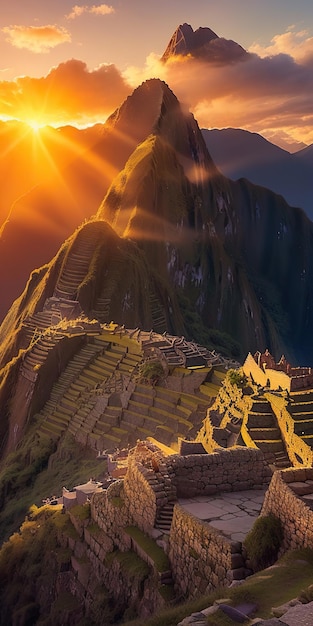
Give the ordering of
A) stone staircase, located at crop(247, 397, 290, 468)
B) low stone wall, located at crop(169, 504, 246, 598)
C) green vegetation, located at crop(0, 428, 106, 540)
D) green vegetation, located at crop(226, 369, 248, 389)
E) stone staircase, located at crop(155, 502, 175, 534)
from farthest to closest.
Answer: green vegetation, located at crop(0, 428, 106, 540)
green vegetation, located at crop(226, 369, 248, 389)
stone staircase, located at crop(247, 397, 290, 468)
stone staircase, located at crop(155, 502, 175, 534)
low stone wall, located at crop(169, 504, 246, 598)

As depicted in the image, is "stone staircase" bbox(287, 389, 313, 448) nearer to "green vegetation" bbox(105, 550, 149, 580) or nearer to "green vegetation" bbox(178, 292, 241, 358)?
"green vegetation" bbox(105, 550, 149, 580)

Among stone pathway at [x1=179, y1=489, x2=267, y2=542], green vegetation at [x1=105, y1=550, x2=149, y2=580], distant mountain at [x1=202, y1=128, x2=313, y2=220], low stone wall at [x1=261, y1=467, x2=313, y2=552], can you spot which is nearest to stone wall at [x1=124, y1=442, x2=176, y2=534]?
stone pathway at [x1=179, y1=489, x2=267, y2=542]

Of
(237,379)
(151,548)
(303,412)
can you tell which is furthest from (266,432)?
(151,548)

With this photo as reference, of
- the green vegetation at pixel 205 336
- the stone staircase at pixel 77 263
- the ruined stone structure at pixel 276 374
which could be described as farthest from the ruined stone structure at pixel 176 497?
the green vegetation at pixel 205 336

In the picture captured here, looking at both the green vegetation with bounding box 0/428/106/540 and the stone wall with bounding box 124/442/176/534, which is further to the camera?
the green vegetation with bounding box 0/428/106/540

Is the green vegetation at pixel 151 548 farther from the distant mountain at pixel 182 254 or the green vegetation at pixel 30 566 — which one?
the distant mountain at pixel 182 254

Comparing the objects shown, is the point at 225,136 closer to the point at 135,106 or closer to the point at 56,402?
the point at 135,106

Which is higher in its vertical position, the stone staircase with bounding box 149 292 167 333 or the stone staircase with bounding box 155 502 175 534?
the stone staircase with bounding box 149 292 167 333
